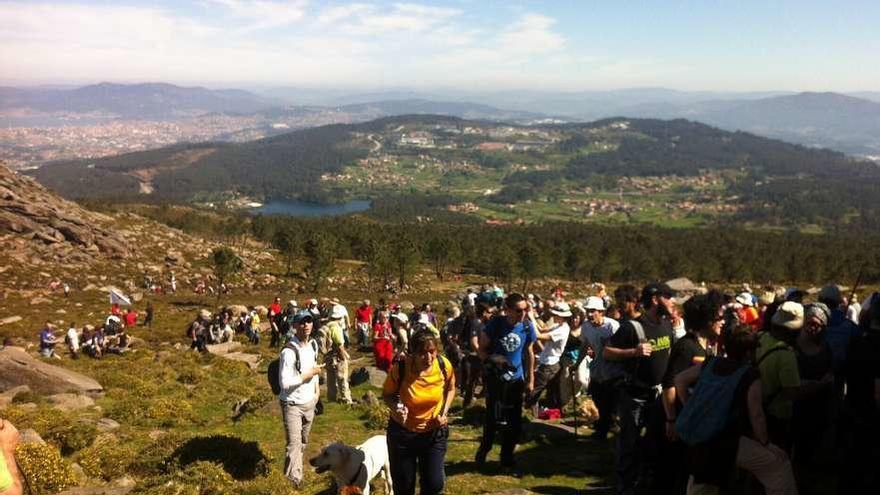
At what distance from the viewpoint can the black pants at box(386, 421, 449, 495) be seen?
5.94 m

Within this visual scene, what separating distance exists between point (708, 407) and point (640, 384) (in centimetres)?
200

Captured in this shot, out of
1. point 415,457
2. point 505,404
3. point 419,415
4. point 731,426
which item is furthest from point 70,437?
point 731,426

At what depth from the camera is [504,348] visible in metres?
7.35

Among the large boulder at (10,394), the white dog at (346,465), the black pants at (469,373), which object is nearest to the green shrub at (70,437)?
the large boulder at (10,394)

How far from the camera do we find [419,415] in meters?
5.91

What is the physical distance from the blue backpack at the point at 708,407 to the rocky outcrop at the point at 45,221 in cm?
5073

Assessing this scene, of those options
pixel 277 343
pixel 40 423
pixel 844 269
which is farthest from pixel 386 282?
pixel 844 269

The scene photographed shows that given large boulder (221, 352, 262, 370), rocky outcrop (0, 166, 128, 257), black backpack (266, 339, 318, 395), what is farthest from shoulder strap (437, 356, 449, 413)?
rocky outcrop (0, 166, 128, 257)

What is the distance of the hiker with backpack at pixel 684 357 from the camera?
18.8 feet

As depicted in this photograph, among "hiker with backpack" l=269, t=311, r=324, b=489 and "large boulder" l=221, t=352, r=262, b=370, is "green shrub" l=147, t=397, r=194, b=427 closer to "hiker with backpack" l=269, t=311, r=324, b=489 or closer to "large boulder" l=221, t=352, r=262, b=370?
"hiker with backpack" l=269, t=311, r=324, b=489

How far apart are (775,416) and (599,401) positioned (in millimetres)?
3187

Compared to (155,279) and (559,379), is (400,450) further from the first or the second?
(155,279)

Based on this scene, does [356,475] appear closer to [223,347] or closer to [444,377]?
[444,377]

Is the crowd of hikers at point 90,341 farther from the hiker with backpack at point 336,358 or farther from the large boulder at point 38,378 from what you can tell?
the hiker with backpack at point 336,358
